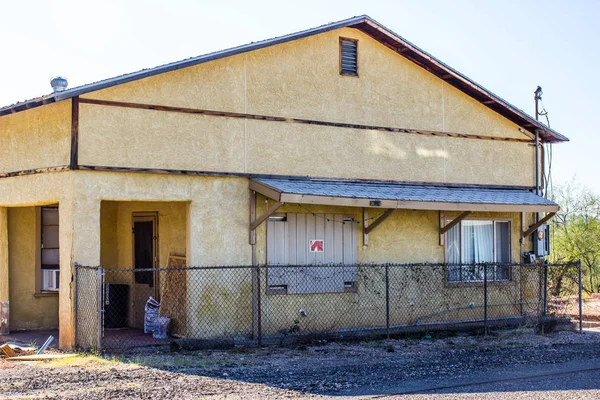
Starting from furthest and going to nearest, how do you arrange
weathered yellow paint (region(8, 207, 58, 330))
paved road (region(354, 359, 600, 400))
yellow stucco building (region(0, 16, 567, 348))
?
weathered yellow paint (region(8, 207, 58, 330))
yellow stucco building (region(0, 16, 567, 348))
paved road (region(354, 359, 600, 400))

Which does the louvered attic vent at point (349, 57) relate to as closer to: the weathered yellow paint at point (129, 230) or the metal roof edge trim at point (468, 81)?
the metal roof edge trim at point (468, 81)

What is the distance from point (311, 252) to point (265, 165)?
1.86m

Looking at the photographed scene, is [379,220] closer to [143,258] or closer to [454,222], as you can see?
→ [454,222]

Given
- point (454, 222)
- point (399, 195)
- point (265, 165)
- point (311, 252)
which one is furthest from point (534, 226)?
point (265, 165)

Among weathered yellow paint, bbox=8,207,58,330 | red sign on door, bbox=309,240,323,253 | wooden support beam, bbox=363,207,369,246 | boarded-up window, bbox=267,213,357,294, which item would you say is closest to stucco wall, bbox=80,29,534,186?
wooden support beam, bbox=363,207,369,246

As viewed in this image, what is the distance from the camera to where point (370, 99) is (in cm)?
1513

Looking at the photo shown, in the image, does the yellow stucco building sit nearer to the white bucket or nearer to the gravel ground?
the white bucket

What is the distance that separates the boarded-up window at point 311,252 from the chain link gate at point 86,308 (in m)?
3.23

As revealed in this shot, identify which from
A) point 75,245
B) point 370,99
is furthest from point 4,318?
point 370,99

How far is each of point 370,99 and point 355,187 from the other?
1958mm

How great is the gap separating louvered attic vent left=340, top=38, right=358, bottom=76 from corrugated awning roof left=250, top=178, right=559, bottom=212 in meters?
2.24

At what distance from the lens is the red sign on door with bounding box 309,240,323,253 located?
14183mm

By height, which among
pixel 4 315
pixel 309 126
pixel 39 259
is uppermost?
pixel 309 126

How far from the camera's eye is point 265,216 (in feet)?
43.0
